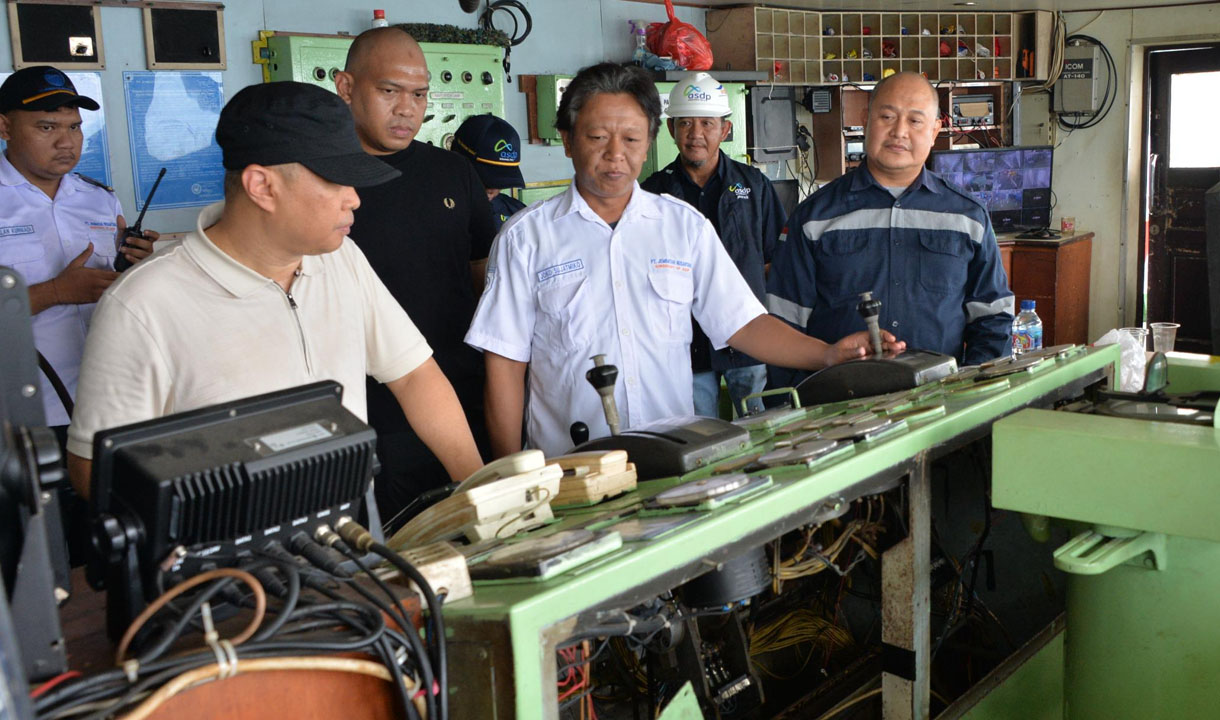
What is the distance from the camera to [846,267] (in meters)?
3.20

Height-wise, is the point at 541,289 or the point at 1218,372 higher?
the point at 541,289

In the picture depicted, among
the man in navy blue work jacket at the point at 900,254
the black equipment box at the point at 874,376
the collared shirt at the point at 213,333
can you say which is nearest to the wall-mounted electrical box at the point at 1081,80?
the man in navy blue work jacket at the point at 900,254

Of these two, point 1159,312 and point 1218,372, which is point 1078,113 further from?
point 1218,372

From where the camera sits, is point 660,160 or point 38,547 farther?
point 660,160

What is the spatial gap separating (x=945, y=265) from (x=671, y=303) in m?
0.97

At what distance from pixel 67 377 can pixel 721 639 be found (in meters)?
2.14

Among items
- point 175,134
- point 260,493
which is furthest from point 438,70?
point 260,493

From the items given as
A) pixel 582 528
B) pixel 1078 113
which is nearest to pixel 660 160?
pixel 1078 113

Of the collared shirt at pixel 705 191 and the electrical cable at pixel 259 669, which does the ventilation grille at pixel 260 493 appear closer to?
the electrical cable at pixel 259 669

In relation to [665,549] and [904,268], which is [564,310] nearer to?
[904,268]

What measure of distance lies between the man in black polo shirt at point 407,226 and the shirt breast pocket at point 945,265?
1.27 m

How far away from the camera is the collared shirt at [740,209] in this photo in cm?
400

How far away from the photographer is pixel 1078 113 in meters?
8.63

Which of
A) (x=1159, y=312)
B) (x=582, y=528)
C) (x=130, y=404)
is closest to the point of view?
(x=582, y=528)
